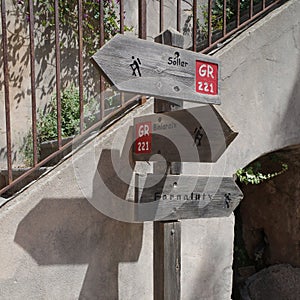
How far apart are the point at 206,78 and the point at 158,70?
0.97ft

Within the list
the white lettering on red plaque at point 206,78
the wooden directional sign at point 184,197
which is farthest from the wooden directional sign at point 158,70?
Result: the wooden directional sign at point 184,197

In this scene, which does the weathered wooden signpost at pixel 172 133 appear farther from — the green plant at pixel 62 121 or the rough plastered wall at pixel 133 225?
the green plant at pixel 62 121

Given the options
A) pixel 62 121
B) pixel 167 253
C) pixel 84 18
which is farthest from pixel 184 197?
pixel 84 18

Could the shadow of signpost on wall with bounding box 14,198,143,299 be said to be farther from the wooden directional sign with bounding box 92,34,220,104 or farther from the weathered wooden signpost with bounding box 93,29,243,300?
the wooden directional sign with bounding box 92,34,220,104

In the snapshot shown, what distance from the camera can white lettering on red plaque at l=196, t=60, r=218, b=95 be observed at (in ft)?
5.81

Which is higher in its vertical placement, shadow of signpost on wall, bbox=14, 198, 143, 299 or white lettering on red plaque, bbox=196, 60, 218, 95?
white lettering on red plaque, bbox=196, 60, 218, 95

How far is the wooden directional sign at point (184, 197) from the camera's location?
1.71 metres

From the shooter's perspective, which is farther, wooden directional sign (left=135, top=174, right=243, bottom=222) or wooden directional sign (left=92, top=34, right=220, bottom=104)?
wooden directional sign (left=135, top=174, right=243, bottom=222)

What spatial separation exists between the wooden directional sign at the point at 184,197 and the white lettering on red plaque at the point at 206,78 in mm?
427

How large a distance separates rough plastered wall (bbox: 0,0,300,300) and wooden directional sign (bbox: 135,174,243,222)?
1.10 feet

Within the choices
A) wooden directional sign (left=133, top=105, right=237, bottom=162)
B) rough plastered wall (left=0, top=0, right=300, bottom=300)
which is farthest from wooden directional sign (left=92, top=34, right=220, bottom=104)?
rough plastered wall (left=0, top=0, right=300, bottom=300)

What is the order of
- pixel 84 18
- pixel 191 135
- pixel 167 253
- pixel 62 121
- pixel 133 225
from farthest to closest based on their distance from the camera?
1. pixel 84 18
2. pixel 62 121
3. pixel 133 225
4. pixel 167 253
5. pixel 191 135

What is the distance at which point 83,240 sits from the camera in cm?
192

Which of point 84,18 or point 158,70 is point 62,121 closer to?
point 84,18
